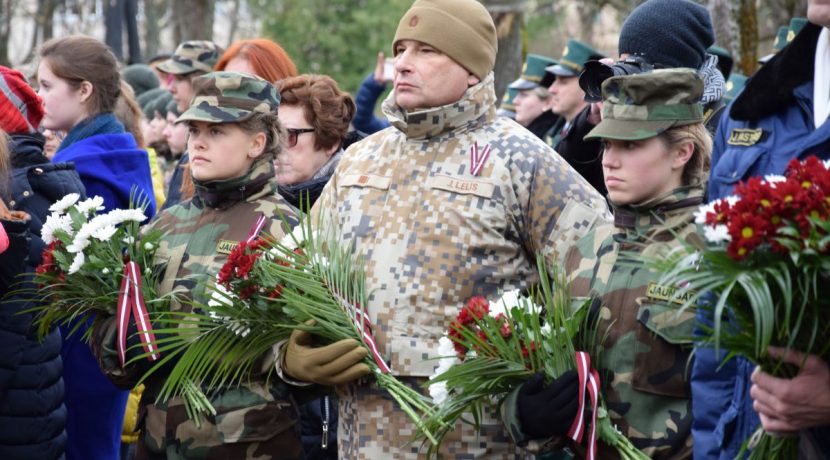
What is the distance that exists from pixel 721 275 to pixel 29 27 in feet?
131

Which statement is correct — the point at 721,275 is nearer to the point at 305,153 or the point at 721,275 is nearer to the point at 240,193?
the point at 240,193

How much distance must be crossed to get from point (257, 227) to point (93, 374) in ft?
5.68

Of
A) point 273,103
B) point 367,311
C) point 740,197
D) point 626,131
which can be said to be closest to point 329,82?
point 273,103

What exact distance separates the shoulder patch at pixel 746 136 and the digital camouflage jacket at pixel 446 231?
720 mm

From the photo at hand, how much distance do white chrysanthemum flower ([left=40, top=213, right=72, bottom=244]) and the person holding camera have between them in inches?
90.8

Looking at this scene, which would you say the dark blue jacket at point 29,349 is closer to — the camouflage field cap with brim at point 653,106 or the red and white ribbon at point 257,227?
the red and white ribbon at point 257,227

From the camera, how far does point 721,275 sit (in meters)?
2.76

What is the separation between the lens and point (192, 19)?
16391mm

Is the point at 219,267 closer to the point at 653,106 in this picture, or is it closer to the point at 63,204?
the point at 63,204

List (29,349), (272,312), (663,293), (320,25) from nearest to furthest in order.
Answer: (663,293) < (272,312) < (29,349) < (320,25)

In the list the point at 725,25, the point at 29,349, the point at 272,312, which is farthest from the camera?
the point at 725,25

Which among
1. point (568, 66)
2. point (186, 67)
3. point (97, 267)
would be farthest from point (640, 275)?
point (186, 67)

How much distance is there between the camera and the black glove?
3.47 m

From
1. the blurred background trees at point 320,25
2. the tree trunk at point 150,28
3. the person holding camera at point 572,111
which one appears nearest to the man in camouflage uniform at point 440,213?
the person holding camera at point 572,111
